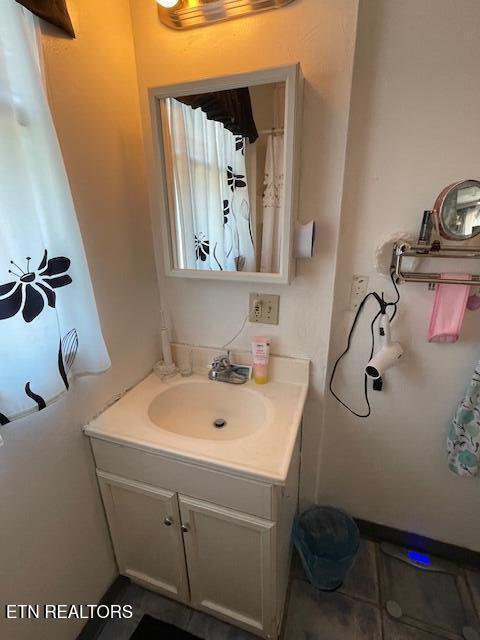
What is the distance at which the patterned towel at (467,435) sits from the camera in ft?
3.61

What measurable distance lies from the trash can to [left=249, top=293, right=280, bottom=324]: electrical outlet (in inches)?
37.6

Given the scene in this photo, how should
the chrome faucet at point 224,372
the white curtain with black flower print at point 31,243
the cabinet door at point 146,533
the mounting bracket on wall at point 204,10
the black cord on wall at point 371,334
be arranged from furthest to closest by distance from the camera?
the chrome faucet at point 224,372, the black cord on wall at point 371,334, the cabinet door at point 146,533, the mounting bracket on wall at point 204,10, the white curtain with black flower print at point 31,243

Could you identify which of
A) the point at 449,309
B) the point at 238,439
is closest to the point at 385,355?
the point at 449,309

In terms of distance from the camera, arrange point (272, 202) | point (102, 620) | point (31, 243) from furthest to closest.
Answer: point (102, 620)
point (272, 202)
point (31, 243)

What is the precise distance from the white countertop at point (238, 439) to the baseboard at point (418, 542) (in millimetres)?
883

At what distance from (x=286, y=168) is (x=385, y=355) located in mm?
752

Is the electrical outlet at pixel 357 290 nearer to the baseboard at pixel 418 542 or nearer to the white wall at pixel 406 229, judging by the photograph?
the white wall at pixel 406 229

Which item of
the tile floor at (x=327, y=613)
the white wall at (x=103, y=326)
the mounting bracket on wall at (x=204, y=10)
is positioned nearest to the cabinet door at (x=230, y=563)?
the tile floor at (x=327, y=613)

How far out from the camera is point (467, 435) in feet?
3.73

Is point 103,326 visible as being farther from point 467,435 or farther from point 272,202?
point 467,435

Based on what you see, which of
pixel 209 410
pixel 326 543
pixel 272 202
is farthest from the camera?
pixel 326 543

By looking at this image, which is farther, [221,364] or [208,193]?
[221,364]

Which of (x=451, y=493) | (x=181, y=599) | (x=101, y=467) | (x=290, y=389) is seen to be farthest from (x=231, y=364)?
(x=451, y=493)

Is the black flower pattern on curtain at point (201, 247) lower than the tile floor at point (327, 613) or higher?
higher
